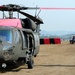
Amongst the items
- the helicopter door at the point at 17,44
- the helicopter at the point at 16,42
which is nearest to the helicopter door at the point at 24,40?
the helicopter at the point at 16,42

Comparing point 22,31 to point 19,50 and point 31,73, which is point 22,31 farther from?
point 31,73

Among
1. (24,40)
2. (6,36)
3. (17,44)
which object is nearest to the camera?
(6,36)

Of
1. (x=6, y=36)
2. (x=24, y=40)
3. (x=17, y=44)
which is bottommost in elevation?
(x=17, y=44)

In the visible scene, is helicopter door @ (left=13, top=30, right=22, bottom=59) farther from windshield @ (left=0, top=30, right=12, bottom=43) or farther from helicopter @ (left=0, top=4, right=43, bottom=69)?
windshield @ (left=0, top=30, right=12, bottom=43)

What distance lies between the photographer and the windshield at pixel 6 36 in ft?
39.2

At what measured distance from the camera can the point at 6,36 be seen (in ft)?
39.8

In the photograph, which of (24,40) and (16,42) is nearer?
(16,42)

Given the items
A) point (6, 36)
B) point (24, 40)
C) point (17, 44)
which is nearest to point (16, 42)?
point (17, 44)

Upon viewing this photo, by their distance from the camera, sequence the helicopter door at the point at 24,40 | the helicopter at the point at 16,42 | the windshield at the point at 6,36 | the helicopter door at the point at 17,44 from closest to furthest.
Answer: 1. the helicopter at the point at 16,42
2. the windshield at the point at 6,36
3. the helicopter door at the point at 17,44
4. the helicopter door at the point at 24,40

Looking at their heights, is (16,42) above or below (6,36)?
below

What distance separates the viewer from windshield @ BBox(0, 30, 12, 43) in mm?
11938

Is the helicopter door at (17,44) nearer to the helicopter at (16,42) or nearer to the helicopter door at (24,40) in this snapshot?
the helicopter at (16,42)

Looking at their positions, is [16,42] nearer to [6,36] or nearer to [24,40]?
[6,36]

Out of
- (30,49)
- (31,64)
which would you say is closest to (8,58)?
(31,64)
